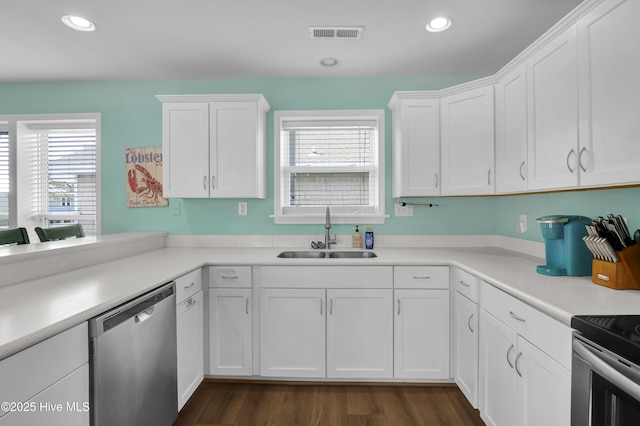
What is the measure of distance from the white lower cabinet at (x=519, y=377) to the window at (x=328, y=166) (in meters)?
1.48

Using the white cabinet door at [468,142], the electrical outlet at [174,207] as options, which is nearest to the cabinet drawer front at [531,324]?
the white cabinet door at [468,142]

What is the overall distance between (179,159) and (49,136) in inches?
64.0

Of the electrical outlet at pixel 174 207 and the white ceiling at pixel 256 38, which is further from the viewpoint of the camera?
the electrical outlet at pixel 174 207

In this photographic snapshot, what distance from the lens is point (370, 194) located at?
298 cm

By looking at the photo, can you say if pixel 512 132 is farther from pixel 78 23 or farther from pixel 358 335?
pixel 78 23

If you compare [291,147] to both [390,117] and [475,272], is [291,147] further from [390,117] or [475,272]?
[475,272]

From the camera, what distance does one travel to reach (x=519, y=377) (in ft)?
4.60

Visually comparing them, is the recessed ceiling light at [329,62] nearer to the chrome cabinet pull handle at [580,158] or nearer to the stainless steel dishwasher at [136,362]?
the chrome cabinet pull handle at [580,158]

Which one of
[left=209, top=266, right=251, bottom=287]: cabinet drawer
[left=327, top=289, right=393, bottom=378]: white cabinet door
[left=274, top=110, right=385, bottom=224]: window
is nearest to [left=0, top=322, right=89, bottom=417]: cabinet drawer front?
[left=209, top=266, right=251, bottom=287]: cabinet drawer

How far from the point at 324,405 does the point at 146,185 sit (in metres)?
2.41

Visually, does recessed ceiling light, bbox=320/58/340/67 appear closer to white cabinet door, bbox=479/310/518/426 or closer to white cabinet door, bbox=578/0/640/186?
white cabinet door, bbox=578/0/640/186

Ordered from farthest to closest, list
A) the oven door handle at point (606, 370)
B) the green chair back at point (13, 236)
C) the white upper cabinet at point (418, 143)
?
the white upper cabinet at point (418, 143) < the green chair back at point (13, 236) < the oven door handle at point (606, 370)

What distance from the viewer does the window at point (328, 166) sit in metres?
2.95

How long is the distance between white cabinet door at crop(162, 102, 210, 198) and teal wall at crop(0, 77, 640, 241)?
13.9 inches
